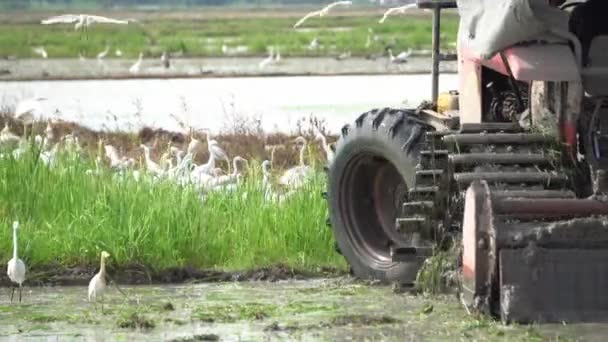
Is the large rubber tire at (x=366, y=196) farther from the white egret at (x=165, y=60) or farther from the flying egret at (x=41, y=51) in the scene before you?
the flying egret at (x=41, y=51)

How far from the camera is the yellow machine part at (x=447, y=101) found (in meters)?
11.5

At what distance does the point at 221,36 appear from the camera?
6147 centimetres

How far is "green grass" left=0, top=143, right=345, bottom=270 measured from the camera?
12.0 meters

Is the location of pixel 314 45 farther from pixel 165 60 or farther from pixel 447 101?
pixel 447 101

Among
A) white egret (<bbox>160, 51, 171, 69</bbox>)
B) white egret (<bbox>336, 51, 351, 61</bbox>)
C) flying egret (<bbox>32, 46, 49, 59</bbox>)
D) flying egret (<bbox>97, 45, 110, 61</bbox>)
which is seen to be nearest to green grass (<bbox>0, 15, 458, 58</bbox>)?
flying egret (<bbox>32, 46, 49, 59</bbox>)

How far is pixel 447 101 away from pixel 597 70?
196cm

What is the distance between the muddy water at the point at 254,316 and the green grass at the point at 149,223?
0.62m

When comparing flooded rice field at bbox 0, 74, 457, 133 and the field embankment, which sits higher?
flooded rice field at bbox 0, 74, 457, 133

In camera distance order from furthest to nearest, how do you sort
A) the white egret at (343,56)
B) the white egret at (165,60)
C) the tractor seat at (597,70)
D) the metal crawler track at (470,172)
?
the white egret at (343,56)
the white egret at (165,60)
the tractor seat at (597,70)
the metal crawler track at (470,172)

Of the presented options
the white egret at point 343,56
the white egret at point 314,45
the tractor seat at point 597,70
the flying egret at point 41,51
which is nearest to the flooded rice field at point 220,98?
the white egret at point 343,56

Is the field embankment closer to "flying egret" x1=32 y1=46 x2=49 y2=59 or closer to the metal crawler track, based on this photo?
the metal crawler track

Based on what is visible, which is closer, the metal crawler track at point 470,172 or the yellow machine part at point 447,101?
the metal crawler track at point 470,172

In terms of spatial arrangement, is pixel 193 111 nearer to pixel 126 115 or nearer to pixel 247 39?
pixel 126 115

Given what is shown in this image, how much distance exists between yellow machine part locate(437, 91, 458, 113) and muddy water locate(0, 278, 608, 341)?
125 centimetres
